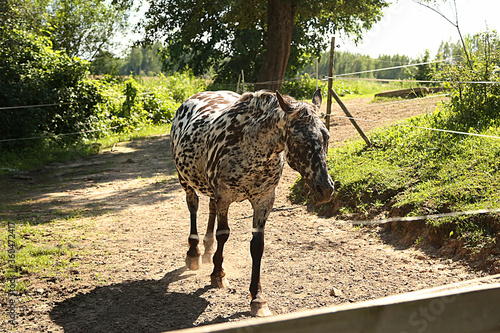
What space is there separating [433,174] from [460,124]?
171 centimetres

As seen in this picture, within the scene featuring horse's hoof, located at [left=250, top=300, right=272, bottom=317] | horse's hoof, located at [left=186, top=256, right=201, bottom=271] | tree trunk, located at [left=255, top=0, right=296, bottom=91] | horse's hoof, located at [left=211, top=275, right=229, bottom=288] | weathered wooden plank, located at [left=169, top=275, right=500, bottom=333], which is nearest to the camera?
weathered wooden plank, located at [left=169, top=275, right=500, bottom=333]

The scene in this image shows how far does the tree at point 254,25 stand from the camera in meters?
13.0

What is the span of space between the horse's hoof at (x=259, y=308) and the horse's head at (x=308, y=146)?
1286mm

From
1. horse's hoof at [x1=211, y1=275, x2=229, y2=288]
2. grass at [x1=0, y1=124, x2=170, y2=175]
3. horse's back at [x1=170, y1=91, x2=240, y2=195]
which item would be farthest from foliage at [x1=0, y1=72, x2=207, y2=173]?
horse's hoof at [x1=211, y1=275, x2=229, y2=288]

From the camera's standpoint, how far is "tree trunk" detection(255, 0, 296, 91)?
13.0 metres

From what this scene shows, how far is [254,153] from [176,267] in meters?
2.15

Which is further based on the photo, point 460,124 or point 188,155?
point 460,124

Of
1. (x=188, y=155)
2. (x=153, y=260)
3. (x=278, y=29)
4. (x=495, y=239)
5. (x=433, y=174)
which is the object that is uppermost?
(x=278, y=29)

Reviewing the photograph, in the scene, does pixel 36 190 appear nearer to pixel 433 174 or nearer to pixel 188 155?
pixel 188 155

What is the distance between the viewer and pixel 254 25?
16.4 m

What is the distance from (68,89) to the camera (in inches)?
547

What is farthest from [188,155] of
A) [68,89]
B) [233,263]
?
[68,89]

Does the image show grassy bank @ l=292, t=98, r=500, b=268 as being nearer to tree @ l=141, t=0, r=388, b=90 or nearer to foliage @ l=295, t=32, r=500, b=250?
→ foliage @ l=295, t=32, r=500, b=250

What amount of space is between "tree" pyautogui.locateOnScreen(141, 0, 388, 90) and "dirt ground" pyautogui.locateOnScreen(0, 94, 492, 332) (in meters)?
6.42
